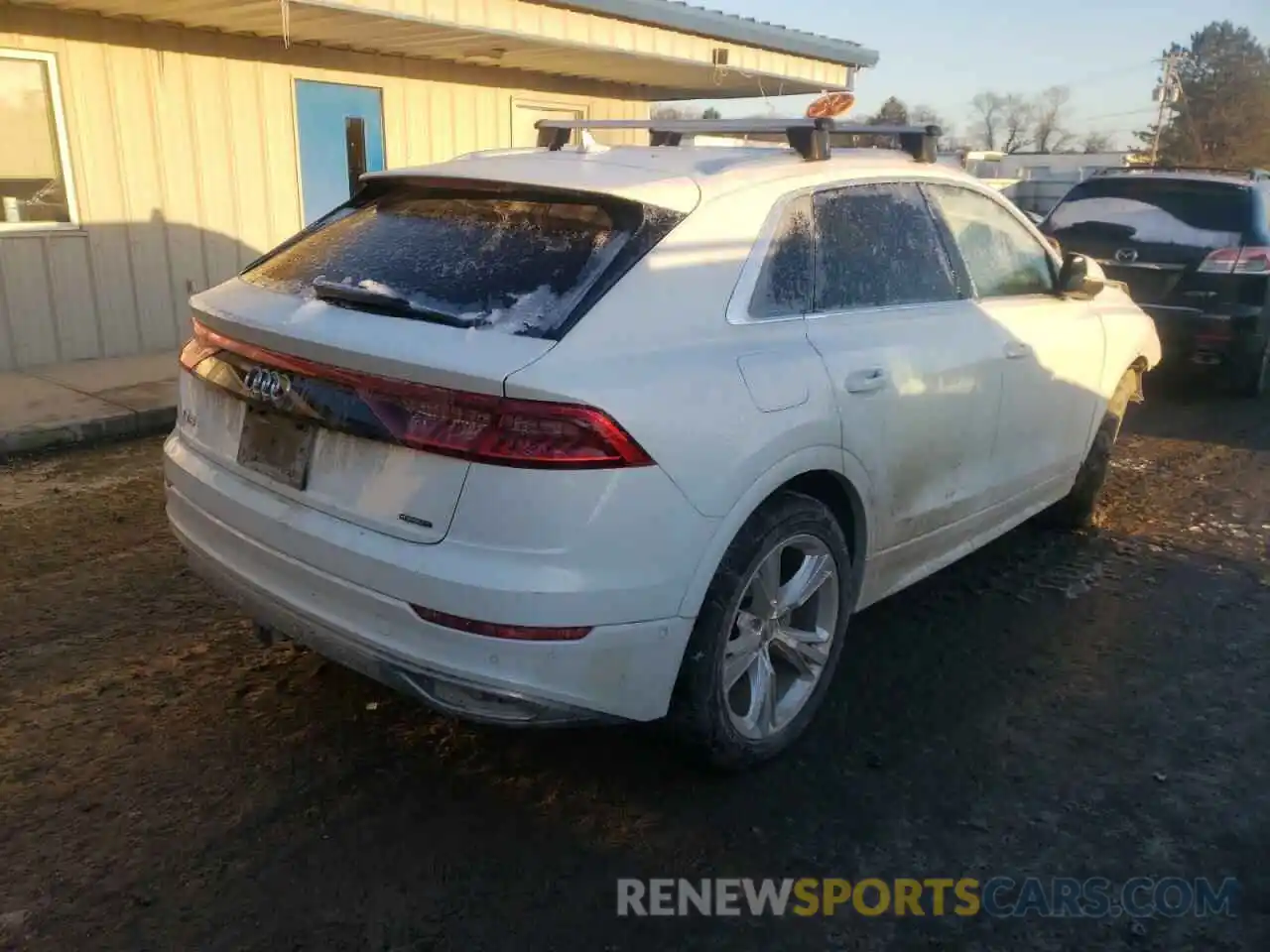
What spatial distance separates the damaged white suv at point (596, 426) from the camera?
242 centimetres

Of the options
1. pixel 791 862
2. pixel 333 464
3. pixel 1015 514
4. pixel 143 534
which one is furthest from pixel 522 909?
pixel 143 534

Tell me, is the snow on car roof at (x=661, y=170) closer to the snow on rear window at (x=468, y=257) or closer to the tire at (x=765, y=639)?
the snow on rear window at (x=468, y=257)

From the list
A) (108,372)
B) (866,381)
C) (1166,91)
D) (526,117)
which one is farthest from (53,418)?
(1166,91)

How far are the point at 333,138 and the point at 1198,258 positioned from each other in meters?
7.42

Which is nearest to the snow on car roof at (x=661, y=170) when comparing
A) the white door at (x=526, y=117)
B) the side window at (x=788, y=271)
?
the side window at (x=788, y=271)

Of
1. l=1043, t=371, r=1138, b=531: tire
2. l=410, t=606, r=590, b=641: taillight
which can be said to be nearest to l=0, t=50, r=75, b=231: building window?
l=410, t=606, r=590, b=641: taillight

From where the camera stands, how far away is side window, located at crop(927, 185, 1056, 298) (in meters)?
3.97

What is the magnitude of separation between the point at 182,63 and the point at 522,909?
26.6 ft

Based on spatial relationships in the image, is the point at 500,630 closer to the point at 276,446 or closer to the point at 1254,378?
the point at 276,446

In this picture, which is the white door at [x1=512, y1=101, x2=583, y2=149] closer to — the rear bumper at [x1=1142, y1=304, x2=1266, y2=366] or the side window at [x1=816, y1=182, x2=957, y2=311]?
the rear bumper at [x1=1142, y1=304, x2=1266, y2=366]

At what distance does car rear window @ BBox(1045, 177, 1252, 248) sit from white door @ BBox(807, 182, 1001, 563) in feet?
17.2

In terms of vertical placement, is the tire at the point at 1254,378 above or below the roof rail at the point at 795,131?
below

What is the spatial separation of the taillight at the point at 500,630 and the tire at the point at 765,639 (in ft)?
1.42

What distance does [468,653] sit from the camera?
2.45 m
